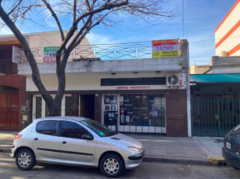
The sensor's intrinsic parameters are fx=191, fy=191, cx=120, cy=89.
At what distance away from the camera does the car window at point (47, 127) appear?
5645 millimetres

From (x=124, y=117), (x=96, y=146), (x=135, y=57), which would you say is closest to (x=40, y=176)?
(x=96, y=146)

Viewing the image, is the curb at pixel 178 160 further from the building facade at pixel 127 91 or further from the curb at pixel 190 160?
the building facade at pixel 127 91

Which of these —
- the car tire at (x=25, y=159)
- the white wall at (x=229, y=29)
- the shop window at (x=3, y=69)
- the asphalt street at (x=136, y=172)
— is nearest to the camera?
the asphalt street at (x=136, y=172)

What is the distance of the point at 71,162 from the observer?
532 centimetres

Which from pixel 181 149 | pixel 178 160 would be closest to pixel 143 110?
pixel 181 149

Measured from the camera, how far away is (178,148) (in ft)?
25.2

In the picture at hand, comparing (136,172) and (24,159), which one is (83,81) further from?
(136,172)

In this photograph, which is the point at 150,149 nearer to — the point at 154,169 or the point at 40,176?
the point at 154,169

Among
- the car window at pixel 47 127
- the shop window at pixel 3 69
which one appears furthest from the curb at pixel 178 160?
the shop window at pixel 3 69

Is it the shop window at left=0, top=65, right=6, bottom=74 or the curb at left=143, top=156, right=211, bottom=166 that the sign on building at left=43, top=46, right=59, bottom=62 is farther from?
the curb at left=143, top=156, right=211, bottom=166

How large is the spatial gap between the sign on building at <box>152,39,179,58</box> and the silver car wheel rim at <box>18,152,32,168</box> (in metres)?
7.04

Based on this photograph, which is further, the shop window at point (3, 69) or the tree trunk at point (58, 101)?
the shop window at point (3, 69)

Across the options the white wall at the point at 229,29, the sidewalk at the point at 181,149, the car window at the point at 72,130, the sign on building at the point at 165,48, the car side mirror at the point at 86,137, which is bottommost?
the sidewalk at the point at 181,149

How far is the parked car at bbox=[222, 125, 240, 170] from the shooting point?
4.66 meters
